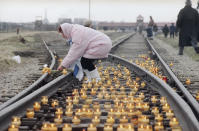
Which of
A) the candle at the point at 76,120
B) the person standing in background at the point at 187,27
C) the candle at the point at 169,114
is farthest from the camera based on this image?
the person standing in background at the point at 187,27

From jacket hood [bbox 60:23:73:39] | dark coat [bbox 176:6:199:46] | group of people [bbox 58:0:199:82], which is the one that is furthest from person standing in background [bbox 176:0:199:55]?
jacket hood [bbox 60:23:73:39]

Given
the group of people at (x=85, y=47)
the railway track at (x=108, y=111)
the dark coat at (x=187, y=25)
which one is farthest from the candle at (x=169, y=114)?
the dark coat at (x=187, y=25)

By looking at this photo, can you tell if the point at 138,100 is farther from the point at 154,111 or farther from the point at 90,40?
the point at 90,40

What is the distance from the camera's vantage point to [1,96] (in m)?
5.61

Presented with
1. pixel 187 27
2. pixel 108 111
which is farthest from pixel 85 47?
pixel 187 27

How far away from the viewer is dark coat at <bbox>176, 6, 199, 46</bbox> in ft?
49.4

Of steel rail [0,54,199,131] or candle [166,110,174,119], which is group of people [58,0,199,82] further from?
candle [166,110,174,119]

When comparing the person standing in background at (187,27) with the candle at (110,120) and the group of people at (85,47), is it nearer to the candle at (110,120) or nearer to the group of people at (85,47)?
the group of people at (85,47)

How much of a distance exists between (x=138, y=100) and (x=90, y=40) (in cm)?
216

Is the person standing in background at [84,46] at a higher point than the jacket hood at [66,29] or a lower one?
lower

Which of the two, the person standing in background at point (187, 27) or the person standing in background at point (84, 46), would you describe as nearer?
the person standing in background at point (84, 46)

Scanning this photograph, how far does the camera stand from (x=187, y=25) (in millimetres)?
15109

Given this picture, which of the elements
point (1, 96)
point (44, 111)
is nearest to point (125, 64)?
point (1, 96)

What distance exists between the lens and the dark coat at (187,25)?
49.4ft
